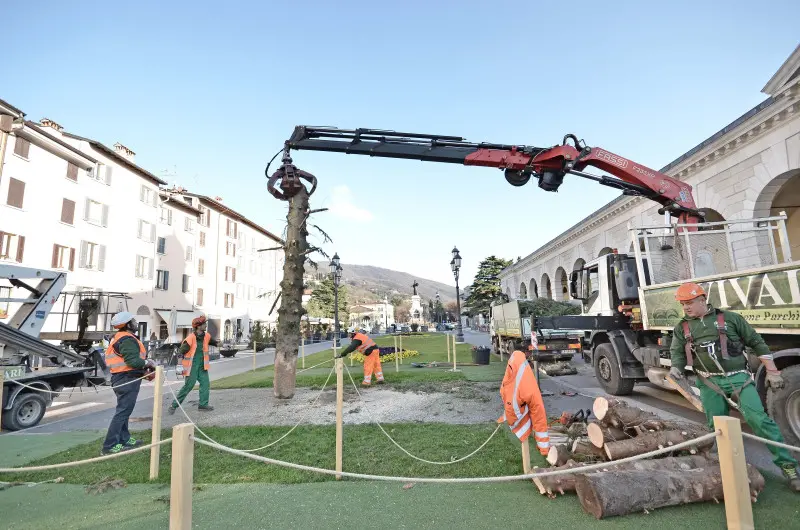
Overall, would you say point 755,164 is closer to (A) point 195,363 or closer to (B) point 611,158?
(B) point 611,158

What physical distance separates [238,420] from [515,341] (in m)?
10.7

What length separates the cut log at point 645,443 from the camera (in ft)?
13.8

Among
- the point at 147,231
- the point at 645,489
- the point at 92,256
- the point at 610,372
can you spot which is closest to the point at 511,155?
the point at 610,372

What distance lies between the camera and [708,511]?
3.52 meters

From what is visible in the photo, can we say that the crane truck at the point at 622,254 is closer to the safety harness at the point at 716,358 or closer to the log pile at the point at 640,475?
the safety harness at the point at 716,358

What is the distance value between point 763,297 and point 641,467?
3062 mm

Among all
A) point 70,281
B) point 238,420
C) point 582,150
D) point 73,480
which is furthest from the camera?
point 70,281

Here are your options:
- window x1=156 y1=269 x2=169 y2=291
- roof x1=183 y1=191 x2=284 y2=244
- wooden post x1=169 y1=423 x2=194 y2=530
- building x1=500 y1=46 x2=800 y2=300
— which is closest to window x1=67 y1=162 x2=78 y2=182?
window x1=156 y1=269 x2=169 y2=291

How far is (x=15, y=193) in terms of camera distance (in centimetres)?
2084

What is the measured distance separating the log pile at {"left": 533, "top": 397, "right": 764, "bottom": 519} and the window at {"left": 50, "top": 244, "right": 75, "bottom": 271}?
28.0 metres

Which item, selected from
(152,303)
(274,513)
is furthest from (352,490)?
(152,303)

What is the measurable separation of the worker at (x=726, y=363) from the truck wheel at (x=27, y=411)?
10784 mm

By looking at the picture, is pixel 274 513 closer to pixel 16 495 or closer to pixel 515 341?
pixel 16 495

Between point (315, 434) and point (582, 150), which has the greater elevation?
point (582, 150)
